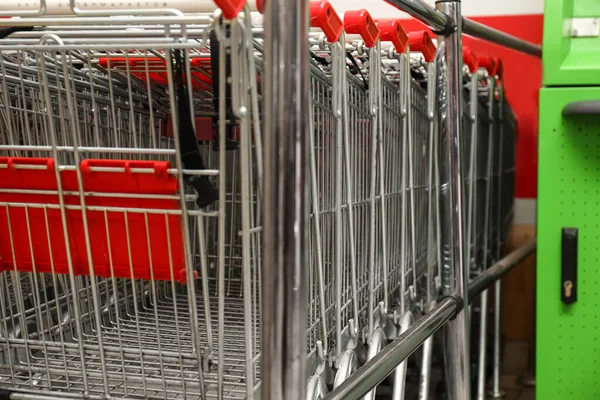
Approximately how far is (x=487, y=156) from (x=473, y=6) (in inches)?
29.8

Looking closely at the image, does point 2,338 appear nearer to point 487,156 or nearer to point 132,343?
point 132,343

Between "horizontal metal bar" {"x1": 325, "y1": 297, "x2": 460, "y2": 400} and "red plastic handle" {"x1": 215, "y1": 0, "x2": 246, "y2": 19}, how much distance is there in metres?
0.67

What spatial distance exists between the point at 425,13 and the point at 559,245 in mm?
861

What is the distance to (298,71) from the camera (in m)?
0.91

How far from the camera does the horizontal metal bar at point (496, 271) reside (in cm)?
221

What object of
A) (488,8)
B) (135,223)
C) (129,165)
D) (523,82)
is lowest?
(135,223)

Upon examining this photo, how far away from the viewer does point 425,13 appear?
64.8 inches

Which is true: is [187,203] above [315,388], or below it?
above

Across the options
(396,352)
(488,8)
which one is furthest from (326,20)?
(488,8)

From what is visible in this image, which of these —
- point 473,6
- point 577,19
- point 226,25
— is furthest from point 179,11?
point 473,6

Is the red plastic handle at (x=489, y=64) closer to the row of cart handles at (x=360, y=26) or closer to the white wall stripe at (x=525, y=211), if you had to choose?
the row of cart handles at (x=360, y=26)

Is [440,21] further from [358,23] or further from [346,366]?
[346,366]

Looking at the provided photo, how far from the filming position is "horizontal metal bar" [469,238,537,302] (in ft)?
7.26

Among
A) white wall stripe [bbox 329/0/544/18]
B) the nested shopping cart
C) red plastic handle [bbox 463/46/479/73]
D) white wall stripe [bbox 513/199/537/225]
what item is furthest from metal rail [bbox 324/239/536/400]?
white wall stripe [bbox 329/0/544/18]
